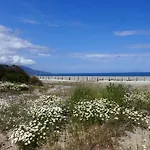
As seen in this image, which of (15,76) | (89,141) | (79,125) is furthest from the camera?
(15,76)

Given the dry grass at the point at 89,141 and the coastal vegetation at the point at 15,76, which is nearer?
the dry grass at the point at 89,141

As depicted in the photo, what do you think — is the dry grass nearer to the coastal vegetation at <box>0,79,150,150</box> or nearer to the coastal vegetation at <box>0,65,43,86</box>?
the coastal vegetation at <box>0,79,150,150</box>

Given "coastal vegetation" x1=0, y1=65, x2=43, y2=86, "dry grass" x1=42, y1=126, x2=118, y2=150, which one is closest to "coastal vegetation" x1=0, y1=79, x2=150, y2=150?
"dry grass" x1=42, y1=126, x2=118, y2=150

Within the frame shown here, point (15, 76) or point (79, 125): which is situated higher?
point (15, 76)

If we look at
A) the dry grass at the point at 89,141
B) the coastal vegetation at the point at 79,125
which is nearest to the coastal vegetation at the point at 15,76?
the coastal vegetation at the point at 79,125

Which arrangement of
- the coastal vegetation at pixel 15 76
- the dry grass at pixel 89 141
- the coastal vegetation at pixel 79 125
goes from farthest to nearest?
the coastal vegetation at pixel 15 76 < the coastal vegetation at pixel 79 125 < the dry grass at pixel 89 141

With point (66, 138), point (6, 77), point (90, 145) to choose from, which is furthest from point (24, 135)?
point (6, 77)

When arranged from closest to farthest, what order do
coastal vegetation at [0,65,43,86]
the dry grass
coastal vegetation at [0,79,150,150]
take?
the dry grass, coastal vegetation at [0,79,150,150], coastal vegetation at [0,65,43,86]

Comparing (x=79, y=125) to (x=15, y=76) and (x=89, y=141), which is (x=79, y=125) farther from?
(x=15, y=76)

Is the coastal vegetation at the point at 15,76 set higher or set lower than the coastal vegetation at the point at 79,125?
higher

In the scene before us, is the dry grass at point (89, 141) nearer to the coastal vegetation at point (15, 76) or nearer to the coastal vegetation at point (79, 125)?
the coastal vegetation at point (79, 125)

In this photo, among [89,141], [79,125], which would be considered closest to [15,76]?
[79,125]

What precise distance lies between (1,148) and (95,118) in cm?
281

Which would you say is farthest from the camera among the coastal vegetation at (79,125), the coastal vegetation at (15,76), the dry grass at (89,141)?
the coastal vegetation at (15,76)
